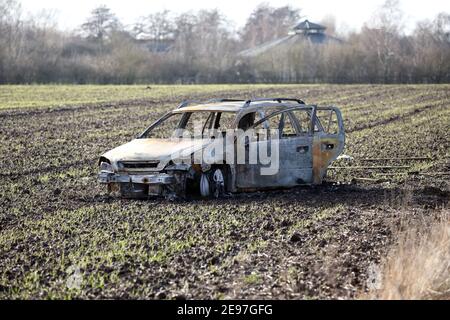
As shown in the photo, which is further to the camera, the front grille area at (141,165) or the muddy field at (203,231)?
the front grille area at (141,165)

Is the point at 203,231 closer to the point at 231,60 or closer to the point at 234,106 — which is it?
the point at 234,106

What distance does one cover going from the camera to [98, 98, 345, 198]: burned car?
1227 cm

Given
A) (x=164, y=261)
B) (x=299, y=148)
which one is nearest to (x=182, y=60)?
(x=299, y=148)

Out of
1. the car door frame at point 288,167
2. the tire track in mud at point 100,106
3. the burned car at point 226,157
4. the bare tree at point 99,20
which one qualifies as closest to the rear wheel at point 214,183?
the burned car at point 226,157

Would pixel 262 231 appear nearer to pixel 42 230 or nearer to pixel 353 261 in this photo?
pixel 353 261

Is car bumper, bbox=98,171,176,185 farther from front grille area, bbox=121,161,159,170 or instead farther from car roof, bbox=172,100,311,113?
car roof, bbox=172,100,311,113

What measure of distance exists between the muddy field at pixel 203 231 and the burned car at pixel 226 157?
0.82 ft

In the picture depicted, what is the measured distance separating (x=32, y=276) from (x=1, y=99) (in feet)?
102

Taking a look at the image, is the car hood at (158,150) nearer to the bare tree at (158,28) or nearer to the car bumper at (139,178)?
the car bumper at (139,178)

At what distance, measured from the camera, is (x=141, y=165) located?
12.3 meters

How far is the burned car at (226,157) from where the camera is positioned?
12.3m

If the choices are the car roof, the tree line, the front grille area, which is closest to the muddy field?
the front grille area

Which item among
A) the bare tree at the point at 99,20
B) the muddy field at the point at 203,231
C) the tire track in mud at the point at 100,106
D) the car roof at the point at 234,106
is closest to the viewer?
the muddy field at the point at 203,231

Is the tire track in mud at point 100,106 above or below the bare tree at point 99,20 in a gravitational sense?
below
